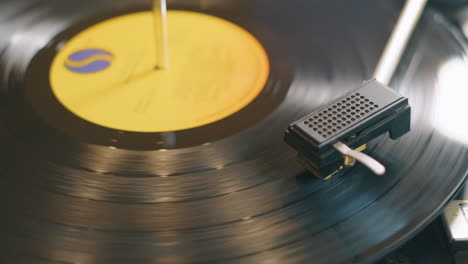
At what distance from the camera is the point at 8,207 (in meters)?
0.91

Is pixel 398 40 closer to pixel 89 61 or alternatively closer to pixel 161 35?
pixel 161 35

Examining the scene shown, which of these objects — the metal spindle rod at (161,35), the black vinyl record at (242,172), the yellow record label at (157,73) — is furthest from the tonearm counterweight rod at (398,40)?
the metal spindle rod at (161,35)

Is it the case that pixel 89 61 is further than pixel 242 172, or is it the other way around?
pixel 89 61

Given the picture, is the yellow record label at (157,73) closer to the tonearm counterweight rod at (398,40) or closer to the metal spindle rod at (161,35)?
the metal spindle rod at (161,35)

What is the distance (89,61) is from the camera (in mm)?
1260

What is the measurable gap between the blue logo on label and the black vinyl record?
2.1 inches

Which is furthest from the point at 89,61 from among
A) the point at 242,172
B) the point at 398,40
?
the point at 398,40

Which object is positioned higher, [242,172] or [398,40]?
[398,40]

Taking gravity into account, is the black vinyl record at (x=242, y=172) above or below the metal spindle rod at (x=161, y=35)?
below

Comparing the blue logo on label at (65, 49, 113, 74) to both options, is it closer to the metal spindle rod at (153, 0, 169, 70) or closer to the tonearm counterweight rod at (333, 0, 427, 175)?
the metal spindle rod at (153, 0, 169, 70)

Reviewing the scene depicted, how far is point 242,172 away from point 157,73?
13.8 inches

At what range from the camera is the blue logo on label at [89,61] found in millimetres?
1239

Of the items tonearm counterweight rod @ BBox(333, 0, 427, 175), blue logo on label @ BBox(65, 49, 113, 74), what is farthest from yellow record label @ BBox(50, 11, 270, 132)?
tonearm counterweight rod @ BBox(333, 0, 427, 175)

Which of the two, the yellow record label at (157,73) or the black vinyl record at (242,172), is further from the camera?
the yellow record label at (157,73)
